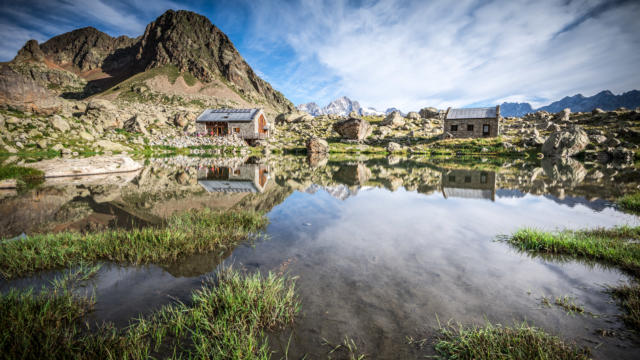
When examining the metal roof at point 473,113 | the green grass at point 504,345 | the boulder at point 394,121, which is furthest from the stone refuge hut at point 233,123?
the green grass at point 504,345

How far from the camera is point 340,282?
5367mm

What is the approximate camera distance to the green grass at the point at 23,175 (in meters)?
14.6

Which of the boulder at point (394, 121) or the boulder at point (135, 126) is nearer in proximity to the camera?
the boulder at point (135, 126)

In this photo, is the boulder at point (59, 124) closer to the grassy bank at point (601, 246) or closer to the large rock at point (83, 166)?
the large rock at point (83, 166)

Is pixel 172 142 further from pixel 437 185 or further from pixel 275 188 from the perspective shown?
pixel 437 185

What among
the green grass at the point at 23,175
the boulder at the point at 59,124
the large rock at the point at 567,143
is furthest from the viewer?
the large rock at the point at 567,143

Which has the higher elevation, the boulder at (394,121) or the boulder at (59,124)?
the boulder at (394,121)

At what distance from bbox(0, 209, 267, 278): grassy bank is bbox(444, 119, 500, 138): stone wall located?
61.0 m

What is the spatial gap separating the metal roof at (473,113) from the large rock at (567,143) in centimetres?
1415

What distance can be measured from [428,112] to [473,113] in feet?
127

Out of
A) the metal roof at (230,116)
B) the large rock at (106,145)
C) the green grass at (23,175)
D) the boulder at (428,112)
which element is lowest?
the green grass at (23,175)

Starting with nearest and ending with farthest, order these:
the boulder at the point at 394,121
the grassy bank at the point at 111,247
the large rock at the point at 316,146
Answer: the grassy bank at the point at 111,247 < the large rock at the point at 316,146 < the boulder at the point at 394,121

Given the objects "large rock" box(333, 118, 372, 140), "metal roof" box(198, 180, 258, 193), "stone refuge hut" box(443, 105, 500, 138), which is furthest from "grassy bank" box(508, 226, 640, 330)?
"stone refuge hut" box(443, 105, 500, 138)

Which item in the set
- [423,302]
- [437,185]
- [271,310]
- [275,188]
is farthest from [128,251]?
[437,185]
